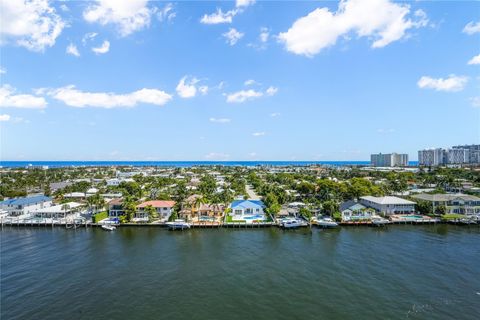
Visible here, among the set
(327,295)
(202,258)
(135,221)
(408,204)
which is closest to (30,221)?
(135,221)

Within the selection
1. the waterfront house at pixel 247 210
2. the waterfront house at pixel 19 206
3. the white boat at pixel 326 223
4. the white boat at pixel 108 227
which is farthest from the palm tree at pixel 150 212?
the white boat at pixel 326 223

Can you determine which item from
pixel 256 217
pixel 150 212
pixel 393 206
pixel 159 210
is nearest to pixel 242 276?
pixel 256 217

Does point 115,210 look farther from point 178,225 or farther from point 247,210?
point 247,210

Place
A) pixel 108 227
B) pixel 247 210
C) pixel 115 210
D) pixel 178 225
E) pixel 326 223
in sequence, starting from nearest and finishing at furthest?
pixel 178 225 → pixel 108 227 → pixel 326 223 → pixel 115 210 → pixel 247 210

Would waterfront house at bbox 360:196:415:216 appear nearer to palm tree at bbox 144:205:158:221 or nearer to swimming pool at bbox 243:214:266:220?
swimming pool at bbox 243:214:266:220

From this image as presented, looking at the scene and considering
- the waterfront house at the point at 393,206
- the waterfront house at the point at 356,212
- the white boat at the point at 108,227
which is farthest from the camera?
the waterfront house at the point at 393,206

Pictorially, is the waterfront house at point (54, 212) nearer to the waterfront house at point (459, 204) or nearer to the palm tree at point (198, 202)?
the palm tree at point (198, 202)

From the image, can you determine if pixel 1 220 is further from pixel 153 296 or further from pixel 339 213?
pixel 339 213

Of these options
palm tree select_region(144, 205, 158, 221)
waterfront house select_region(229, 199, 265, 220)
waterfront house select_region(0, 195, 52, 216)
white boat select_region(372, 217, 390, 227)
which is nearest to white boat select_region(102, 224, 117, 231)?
palm tree select_region(144, 205, 158, 221)

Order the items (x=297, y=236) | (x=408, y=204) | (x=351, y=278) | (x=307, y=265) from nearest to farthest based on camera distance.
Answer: (x=351, y=278)
(x=307, y=265)
(x=297, y=236)
(x=408, y=204)
